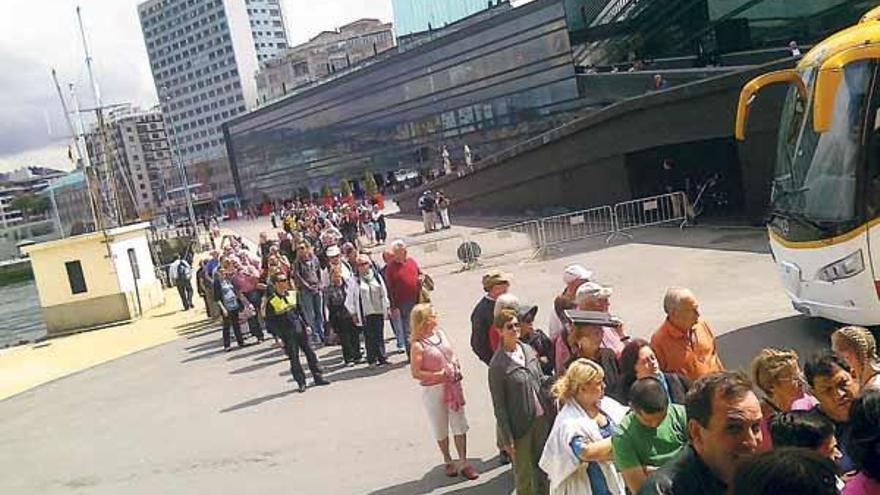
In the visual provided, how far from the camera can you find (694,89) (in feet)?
58.2

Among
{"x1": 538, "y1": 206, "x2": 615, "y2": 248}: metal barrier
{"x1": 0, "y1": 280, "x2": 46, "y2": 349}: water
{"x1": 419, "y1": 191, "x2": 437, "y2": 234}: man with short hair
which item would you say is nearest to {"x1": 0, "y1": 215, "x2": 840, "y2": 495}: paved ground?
{"x1": 538, "y1": 206, "x2": 615, "y2": 248}: metal barrier

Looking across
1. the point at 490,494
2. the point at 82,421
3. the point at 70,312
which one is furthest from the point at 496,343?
the point at 70,312

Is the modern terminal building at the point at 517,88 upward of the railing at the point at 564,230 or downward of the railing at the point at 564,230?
upward

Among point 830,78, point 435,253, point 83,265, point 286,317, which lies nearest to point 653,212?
point 435,253

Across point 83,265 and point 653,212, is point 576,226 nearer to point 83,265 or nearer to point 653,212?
point 653,212

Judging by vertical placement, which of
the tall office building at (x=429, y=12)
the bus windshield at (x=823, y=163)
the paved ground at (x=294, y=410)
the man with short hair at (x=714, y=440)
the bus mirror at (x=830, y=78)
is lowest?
the paved ground at (x=294, y=410)

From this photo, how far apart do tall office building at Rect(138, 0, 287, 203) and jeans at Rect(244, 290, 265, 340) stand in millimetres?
131950

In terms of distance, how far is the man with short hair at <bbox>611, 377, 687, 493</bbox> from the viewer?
3529 millimetres

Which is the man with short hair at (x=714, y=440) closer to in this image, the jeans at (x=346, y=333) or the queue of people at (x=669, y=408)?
the queue of people at (x=669, y=408)

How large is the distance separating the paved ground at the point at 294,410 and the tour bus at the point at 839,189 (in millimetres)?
1076

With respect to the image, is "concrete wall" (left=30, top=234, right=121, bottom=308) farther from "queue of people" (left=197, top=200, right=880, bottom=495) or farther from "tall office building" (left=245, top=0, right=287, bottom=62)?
"tall office building" (left=245, top=0, right=287, bottom=62)

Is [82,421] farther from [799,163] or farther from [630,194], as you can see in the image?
[630,194]

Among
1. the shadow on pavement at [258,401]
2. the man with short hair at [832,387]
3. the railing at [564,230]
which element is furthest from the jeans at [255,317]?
the man with short hair at [832,387]

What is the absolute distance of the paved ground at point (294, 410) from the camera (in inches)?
297
